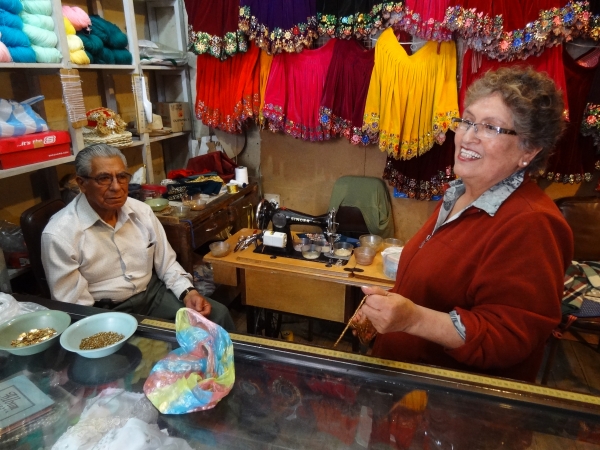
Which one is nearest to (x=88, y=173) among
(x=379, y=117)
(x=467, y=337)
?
(x=467, y=337)

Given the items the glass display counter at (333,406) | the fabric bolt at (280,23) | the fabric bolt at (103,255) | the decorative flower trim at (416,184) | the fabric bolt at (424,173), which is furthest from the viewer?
the decorative flower trim at (416,184)

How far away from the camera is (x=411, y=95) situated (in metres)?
2.89

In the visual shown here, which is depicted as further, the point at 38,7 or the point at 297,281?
the point at 297,281

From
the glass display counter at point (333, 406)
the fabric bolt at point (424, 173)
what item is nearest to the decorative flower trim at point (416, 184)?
the fabric bolt at point (424, 173)

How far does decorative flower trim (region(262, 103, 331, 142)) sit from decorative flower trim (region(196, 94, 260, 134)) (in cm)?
15

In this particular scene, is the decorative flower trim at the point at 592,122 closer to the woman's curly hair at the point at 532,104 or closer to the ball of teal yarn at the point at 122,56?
the woman's curly hair at the point at 532,104

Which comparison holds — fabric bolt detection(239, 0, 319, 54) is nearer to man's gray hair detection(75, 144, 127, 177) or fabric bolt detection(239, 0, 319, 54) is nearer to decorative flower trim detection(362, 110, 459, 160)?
decorative flower trim detection(362, 110, 459, 160)

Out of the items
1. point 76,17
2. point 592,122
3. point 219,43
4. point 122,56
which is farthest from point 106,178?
point 592,122

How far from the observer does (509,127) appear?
109 cm

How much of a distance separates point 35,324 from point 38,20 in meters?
1.75

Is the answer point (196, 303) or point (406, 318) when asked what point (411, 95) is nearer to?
point (196, 303)

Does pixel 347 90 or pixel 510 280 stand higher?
pixel 347 90

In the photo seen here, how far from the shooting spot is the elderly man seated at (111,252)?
5.81 feet

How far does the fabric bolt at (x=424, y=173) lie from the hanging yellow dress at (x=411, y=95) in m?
0.17
